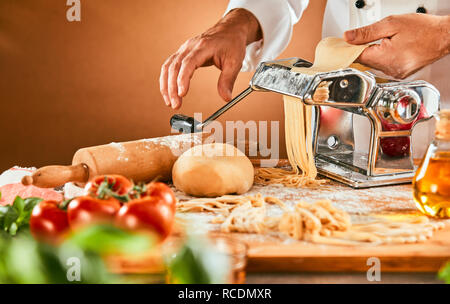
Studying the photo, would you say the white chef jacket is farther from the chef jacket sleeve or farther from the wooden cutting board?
the wooden cutting board

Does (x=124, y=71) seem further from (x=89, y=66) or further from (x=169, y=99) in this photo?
(x=169, y=99)

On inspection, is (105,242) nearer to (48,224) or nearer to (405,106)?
(48,224)

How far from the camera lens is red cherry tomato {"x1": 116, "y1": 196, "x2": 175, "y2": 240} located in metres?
0.97

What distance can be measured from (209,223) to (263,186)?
457 mm

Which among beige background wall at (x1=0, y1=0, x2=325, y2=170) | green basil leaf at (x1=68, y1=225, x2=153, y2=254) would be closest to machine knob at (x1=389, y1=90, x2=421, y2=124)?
green basil leaf at (x1=68, y1=225, x2=153, y2=254)

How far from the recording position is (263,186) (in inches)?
66.6

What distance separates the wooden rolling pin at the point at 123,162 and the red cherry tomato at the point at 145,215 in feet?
1.74

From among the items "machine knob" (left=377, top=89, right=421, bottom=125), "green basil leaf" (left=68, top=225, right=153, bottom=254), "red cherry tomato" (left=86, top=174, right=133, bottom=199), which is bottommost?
"red cherry tomato" (left=86, top=174, right=133, bottom=199)

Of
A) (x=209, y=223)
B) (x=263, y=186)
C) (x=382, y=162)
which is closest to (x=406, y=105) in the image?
(x=382, y=162)

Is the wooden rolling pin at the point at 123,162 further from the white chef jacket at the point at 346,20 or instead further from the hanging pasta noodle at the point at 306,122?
the white chef jacket at the point at 346,20

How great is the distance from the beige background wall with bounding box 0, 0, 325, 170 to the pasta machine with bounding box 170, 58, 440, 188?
88.3 inches

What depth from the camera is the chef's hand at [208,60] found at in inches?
68.9

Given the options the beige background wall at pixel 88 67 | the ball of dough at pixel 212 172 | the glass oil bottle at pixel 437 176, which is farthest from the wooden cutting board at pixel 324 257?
the beige background wall at pixel 88 67

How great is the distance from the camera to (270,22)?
205 centimetres
